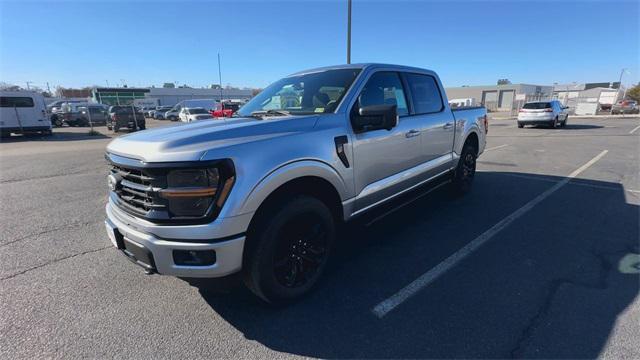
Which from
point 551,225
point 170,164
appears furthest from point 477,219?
point 170,164

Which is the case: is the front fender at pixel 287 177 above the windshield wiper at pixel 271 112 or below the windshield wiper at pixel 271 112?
below

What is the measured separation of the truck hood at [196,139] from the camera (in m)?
2.20

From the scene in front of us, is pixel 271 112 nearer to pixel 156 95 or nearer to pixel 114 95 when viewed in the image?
pixel 114 95

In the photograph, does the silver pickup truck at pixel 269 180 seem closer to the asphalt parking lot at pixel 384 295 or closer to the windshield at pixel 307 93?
the windshield at pixel 307 93

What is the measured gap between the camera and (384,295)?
2.95 m

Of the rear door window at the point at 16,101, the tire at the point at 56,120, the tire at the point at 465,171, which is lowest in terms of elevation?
the tire at the point at 56,120

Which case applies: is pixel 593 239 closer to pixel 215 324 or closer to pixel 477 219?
pixel 477 219

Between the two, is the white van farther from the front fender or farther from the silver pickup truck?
the front fender

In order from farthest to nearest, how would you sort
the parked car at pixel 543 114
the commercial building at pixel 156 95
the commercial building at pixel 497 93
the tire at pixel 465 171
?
the commercial building at pixel 497 93
the commercial building at pixel 156 95
the parked car at pixel 543 114
the tire at pixel 465 171

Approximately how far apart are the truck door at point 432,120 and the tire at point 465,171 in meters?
0.56

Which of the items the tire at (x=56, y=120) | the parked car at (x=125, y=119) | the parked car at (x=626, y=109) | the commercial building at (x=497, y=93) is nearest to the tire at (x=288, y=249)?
the parked car at (x=125, y=119)

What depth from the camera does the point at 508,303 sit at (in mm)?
2781

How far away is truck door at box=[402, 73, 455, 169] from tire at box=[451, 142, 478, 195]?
0.56 metres

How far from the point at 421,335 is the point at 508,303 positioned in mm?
900
